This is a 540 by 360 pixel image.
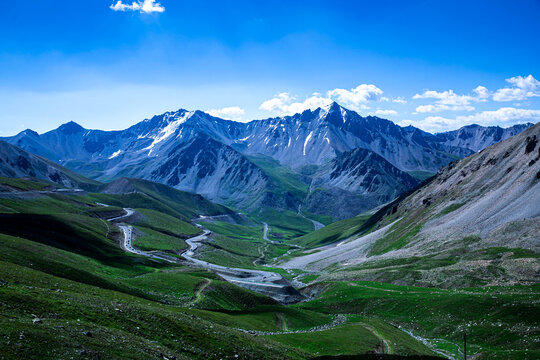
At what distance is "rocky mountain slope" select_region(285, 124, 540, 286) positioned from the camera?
97438mm

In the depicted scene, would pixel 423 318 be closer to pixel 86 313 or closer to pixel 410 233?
pixel 86 313

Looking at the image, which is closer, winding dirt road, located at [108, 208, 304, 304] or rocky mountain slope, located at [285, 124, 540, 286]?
rocky mountain slope, located at [285, 124, 540, 286]

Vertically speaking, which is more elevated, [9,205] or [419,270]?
[9,205]

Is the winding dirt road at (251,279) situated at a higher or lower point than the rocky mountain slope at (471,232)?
lower

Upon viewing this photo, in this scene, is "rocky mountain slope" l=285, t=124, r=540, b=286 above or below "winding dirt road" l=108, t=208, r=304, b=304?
above

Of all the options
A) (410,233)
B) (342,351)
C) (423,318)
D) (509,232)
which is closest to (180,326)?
(342,351)

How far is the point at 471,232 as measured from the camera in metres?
126

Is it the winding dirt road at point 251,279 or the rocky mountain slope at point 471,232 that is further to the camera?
the winding dirt road at point 251,279

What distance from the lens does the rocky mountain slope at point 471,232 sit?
97438mm

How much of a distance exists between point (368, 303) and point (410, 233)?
261 feet

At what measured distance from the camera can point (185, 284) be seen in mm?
88375

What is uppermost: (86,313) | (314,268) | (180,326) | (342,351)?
(86,313)

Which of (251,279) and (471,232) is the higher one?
(471,232)

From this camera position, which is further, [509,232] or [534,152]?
[534,152]
